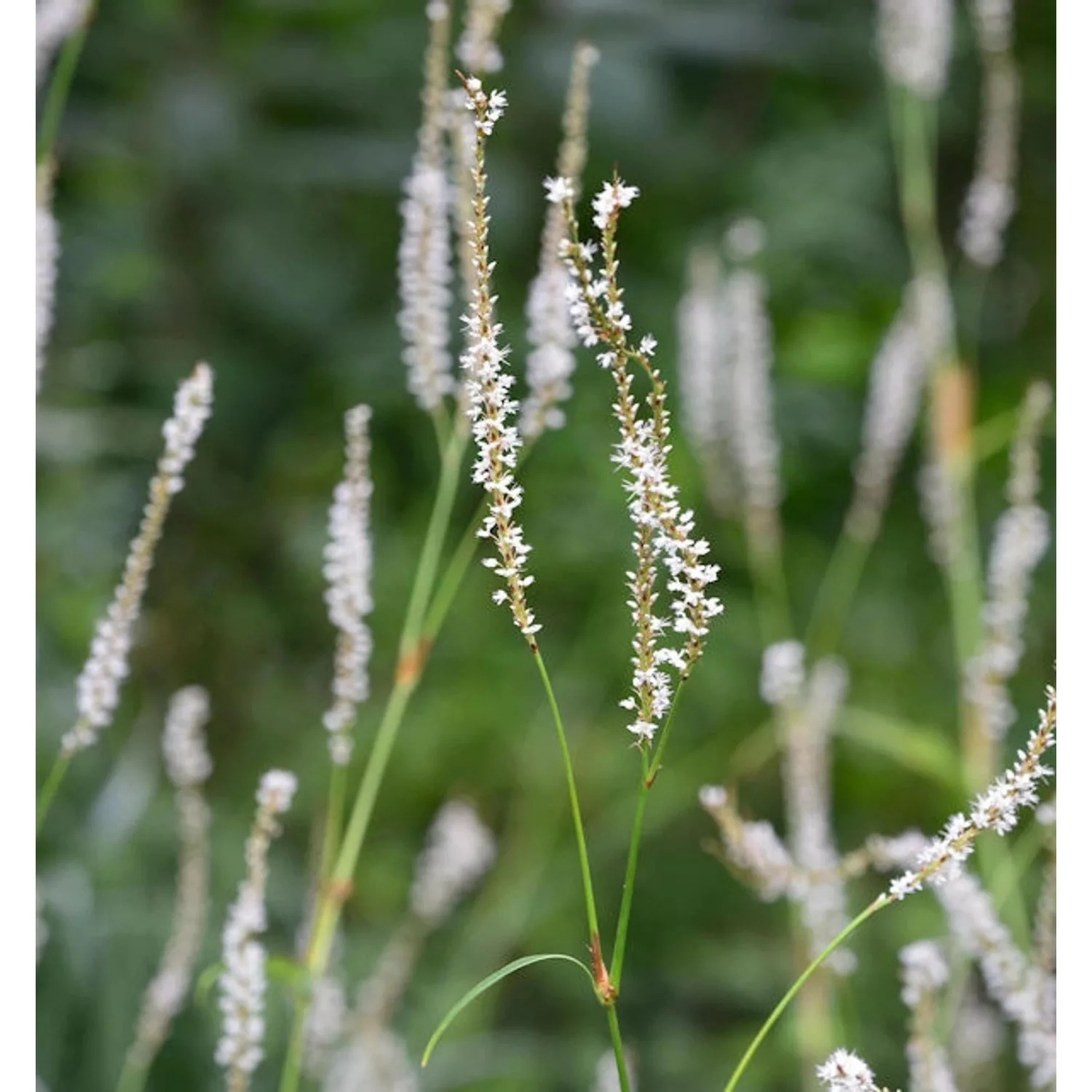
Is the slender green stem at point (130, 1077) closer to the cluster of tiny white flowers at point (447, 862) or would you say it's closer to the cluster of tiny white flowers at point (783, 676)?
the cluster of tiny white flowers at point (447, 862)

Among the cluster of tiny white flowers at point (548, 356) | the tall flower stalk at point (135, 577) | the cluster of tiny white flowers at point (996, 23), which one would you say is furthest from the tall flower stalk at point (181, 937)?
the cluster of tiny white flowers at point (996, 23)

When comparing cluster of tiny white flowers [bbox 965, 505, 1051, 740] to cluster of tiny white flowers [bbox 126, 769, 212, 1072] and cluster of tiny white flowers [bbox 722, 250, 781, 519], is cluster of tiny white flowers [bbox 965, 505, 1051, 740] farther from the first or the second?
cluster of tiny white flowers [bbox 126, 769, 212, 1072]

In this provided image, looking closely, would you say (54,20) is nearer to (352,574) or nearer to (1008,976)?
(352,574)

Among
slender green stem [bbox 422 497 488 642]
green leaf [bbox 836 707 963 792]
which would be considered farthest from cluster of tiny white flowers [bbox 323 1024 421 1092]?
green leaf [bbox 836 707 963 792]

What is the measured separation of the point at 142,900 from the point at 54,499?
0.25 m

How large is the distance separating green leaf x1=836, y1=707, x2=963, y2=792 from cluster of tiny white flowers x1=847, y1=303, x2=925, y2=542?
5.6 inches

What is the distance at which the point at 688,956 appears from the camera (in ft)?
2.81

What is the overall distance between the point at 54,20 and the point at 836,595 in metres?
0.58

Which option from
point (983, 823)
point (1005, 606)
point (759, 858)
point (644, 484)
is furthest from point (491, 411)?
point (1005, 606)

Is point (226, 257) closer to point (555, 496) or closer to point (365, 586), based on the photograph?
point (555, 496)

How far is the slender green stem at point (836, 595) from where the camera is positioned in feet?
2.87

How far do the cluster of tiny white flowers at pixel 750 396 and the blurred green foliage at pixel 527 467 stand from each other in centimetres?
4

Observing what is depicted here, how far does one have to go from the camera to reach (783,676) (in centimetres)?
70
